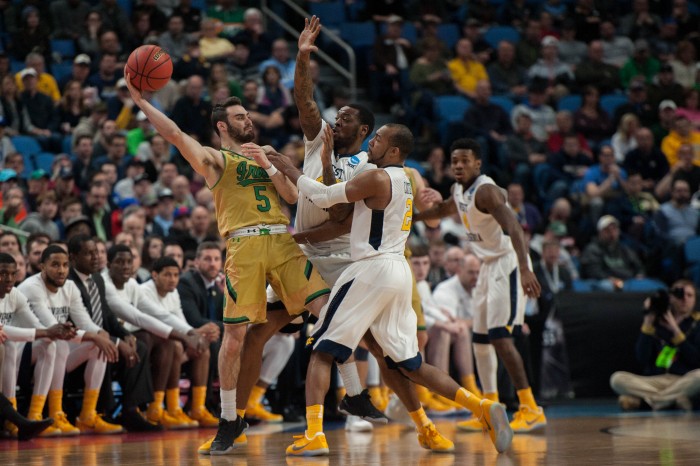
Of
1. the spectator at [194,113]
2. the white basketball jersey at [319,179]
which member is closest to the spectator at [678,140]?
the spectator at [194,113]

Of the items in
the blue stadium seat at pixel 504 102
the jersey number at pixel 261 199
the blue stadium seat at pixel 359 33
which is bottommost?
the jersey number at pixel 261 199

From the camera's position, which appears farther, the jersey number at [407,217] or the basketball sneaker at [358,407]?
the basketball sneaker at [358,407]

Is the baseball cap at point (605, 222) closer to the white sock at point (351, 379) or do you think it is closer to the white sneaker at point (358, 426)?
the white sneaker at point (358, 426)

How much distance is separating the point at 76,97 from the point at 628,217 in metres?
8.07

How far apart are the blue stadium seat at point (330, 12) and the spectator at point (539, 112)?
3.36 meters

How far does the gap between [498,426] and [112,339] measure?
14.2 ft

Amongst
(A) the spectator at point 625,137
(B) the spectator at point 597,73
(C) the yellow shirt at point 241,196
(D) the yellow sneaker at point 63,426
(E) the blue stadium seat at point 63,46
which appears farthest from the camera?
(B) the spectator at point 597,73

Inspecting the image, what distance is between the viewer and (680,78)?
19.5 meters

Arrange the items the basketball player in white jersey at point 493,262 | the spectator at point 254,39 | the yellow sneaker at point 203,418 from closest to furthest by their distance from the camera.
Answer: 1. the basketball player in white jersey at point 493,262
2. the yellow sneaker at point 203,418
3. the spectator at point 254,39

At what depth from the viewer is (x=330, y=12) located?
18.7 meters

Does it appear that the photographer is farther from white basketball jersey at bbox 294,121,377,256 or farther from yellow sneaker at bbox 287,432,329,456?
yellow sneaker at bbox 287,432,329,456

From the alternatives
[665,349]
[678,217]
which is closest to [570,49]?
[678,217]

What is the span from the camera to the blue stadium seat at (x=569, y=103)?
18469mm

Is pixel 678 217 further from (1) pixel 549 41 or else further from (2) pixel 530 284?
(2) pixel 530 284
